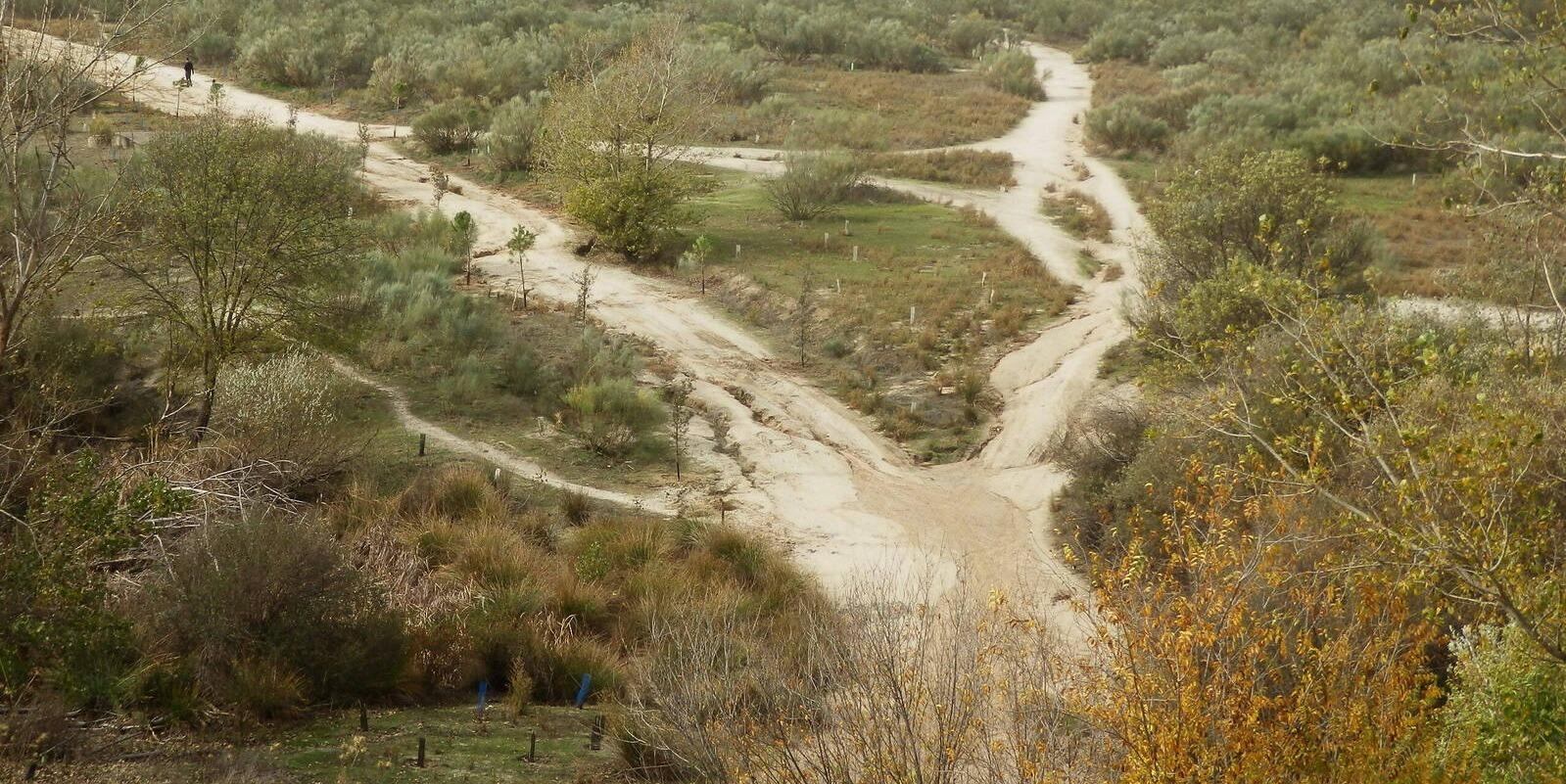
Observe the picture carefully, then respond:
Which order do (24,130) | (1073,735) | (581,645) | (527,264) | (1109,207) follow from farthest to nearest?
(1109,207) < (527,264) < (581,645) < (24,130) < (1073,735)

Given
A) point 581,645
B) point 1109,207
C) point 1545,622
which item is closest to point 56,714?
point 581,645

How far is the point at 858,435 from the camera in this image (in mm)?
23594

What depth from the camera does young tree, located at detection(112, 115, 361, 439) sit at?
66.9 feet

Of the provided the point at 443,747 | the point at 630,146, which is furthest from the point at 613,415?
the point at 630,146

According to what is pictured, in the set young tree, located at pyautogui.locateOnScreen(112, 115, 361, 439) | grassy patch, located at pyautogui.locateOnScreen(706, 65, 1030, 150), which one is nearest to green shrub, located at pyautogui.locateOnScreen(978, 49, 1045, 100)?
grassy patch, located at pyautogui.locateOnScreen(706, 65, 1030, 150)

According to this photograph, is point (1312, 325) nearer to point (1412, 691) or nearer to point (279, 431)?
point (1412, 691)

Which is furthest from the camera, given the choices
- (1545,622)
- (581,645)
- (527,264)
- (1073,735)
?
(527,264)

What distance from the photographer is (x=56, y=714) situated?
391 inches

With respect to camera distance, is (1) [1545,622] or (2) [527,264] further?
(2) [527,264]

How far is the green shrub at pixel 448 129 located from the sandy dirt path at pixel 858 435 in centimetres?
530

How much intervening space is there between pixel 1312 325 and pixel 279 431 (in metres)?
14.1

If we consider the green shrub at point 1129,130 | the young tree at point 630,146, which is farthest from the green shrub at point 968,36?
the young tree at point 630,146

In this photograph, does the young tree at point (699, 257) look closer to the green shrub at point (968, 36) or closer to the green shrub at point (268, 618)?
the green shrub at point (268, 618)

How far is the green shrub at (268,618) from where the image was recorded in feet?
38.5
